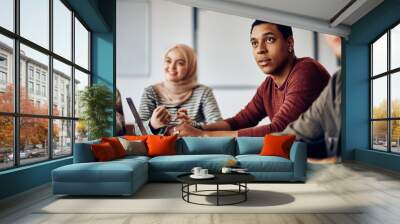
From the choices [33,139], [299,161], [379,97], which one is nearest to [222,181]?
[299,161]

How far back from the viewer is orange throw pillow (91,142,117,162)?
532 centimetres

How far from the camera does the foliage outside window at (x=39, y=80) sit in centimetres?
471

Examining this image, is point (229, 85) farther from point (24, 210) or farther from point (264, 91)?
point (24, 210)

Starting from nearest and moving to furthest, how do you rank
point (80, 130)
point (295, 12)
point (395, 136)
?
point (80, 130) → point (395, 136) → point (295, 12)

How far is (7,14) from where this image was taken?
469 cm

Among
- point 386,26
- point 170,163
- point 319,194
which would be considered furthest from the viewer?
point 386,26

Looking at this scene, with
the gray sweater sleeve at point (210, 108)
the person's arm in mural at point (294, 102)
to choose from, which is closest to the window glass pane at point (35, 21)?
the gray sweater sleeve at point (210, 108)

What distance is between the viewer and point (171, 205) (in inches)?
166

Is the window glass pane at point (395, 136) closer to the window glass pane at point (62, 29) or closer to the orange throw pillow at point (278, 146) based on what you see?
the orange throw pillow at point (278, 146)

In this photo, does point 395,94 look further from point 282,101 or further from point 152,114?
point 152,114

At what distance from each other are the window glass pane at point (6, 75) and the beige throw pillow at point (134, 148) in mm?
2026

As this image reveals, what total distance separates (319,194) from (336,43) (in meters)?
4.79

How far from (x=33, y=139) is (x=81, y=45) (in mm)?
2874

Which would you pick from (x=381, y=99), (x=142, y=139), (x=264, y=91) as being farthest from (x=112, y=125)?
(x=381, y=99)
